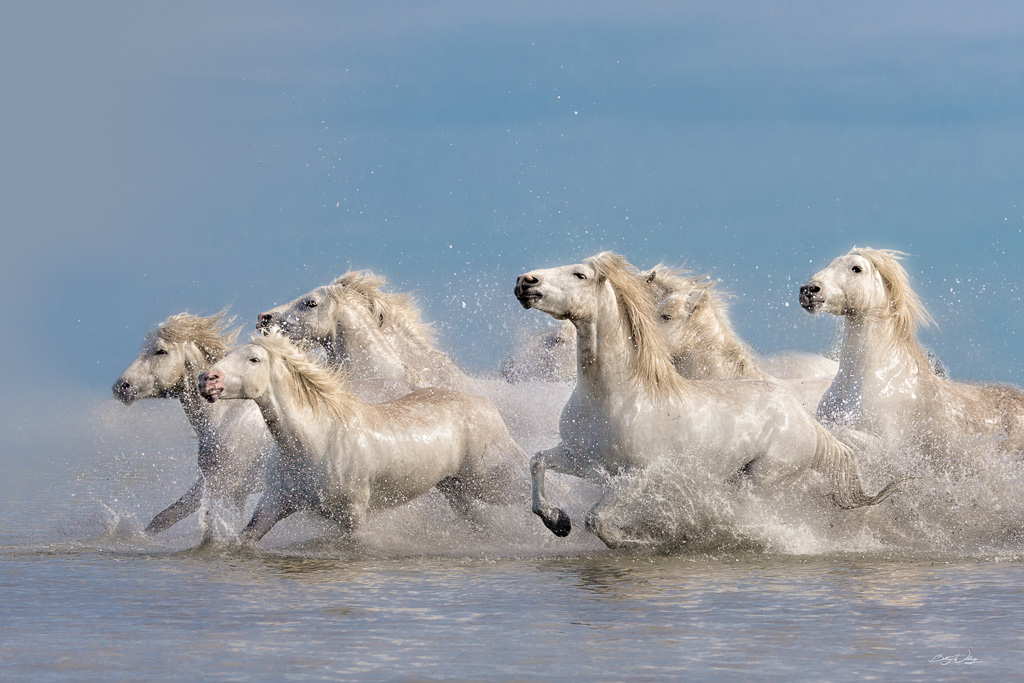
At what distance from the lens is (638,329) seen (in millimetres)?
8555

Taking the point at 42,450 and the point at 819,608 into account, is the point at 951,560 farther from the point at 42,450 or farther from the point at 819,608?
the point at 42,450

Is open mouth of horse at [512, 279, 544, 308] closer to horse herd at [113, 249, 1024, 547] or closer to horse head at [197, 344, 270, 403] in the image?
horse herd at [113, 249, 1024, 547]

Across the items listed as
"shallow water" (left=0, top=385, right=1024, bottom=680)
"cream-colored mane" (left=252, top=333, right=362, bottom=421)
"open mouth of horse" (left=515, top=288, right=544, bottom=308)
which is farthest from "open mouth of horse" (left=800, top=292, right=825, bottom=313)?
"cream-colored mane" (left=252, top=333, right=362, bottom=421)

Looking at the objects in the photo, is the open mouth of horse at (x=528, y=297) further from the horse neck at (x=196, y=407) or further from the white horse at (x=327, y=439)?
the horse neck at (x=196, y=407)

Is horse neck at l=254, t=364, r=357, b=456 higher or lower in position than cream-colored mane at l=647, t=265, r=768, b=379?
lower

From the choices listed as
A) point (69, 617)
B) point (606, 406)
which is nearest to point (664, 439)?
point (606, 406)

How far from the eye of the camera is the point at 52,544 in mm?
9867

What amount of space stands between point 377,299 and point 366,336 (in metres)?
0.39

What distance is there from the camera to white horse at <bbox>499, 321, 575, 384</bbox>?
14305mm

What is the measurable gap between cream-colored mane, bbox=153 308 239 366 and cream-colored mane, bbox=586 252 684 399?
140 inches

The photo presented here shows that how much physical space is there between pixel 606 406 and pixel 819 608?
201 centimetres

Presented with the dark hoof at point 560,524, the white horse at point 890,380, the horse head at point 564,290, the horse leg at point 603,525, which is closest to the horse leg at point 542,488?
the dark hoof at point 560,524

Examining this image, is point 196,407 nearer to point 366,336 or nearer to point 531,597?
point 366,336
